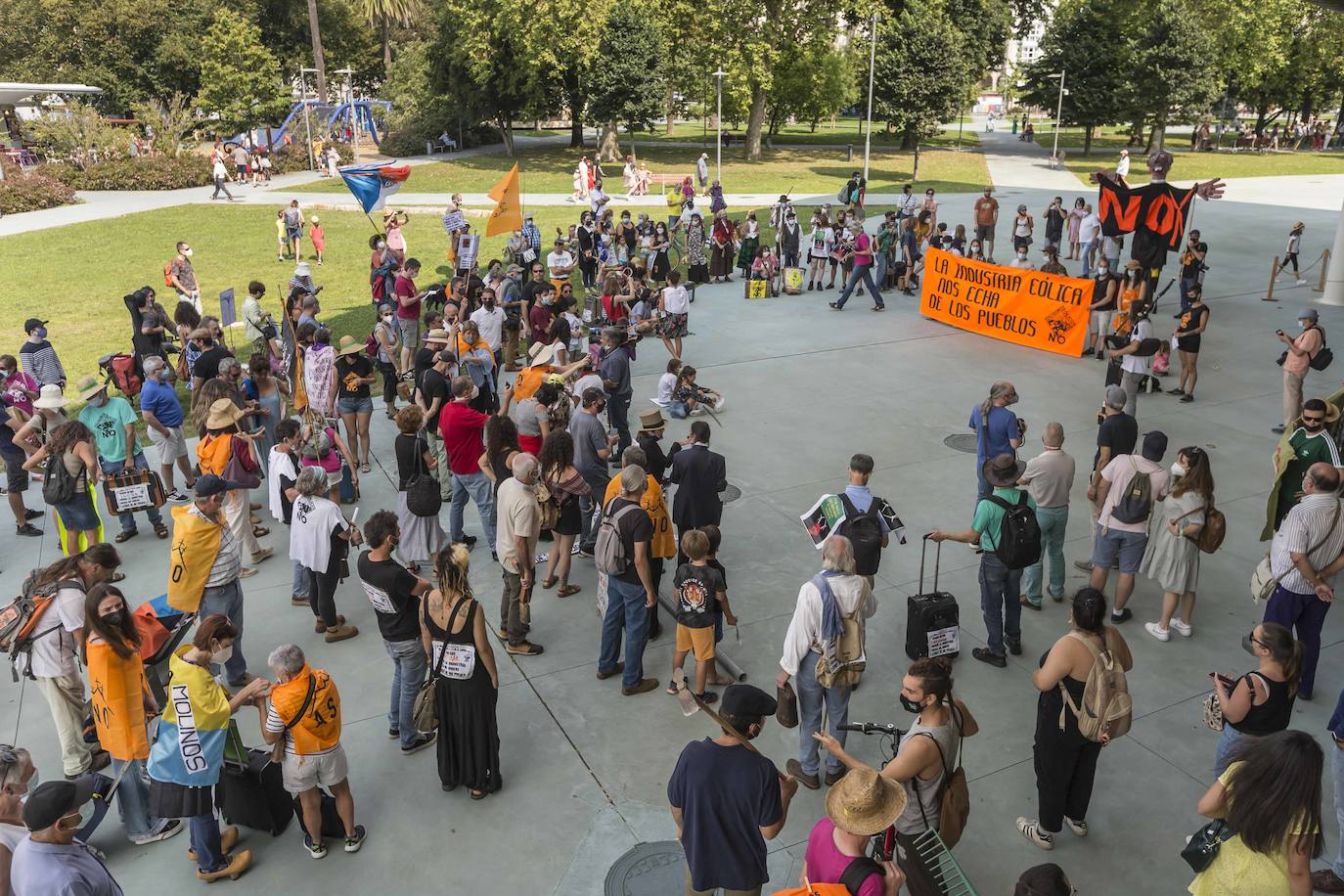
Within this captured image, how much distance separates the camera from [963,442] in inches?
496

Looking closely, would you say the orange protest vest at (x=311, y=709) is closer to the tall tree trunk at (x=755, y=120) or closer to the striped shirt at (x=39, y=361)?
the striped shirt at (x=39, y=361)

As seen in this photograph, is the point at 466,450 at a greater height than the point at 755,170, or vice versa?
the point at 755,170

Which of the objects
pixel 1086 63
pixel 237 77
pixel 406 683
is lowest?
pixel 406 683

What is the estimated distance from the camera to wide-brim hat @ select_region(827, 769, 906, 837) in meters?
3.67

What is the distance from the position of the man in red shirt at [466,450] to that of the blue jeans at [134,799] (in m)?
3.92

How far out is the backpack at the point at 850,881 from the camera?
3.63 m

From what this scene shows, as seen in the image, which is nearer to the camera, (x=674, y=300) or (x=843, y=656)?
(x=843, y=656)

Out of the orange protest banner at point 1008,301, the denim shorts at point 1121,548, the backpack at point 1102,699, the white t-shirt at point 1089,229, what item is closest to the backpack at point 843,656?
the backpack at point 1102,699

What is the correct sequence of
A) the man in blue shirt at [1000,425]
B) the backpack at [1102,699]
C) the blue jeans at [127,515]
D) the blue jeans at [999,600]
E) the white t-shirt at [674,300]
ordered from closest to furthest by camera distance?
the backpack at [1102,699], the blue jeans at [999,600], the man in blue shirt at [1000,425], the blue jeans at [127,515], the white t-shirt at [674,300]

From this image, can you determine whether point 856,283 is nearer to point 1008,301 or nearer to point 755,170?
point 1008,301

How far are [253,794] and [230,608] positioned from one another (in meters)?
1.87

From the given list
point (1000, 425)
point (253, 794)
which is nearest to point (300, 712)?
point (253, 794)

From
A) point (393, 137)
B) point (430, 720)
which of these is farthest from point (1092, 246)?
point (393, 137)

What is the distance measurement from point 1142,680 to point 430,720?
547 cm
